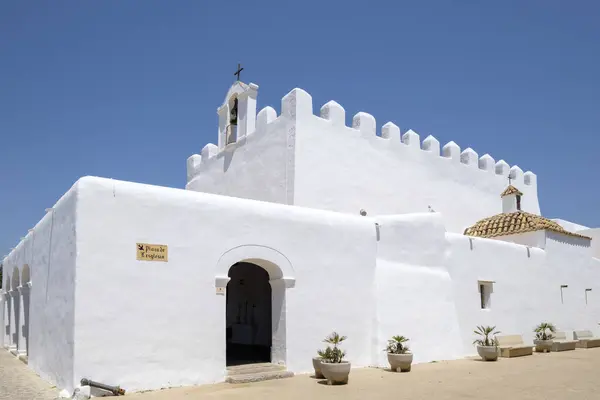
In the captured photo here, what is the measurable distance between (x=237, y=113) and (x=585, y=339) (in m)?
14.0

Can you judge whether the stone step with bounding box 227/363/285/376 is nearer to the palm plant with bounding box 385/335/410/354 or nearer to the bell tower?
the palm plant with bounding box 385/335/410/354

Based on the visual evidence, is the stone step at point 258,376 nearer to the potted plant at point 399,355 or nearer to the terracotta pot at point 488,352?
the potted plant at point 399,355

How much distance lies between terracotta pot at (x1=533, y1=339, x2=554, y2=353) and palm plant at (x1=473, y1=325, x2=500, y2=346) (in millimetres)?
1584

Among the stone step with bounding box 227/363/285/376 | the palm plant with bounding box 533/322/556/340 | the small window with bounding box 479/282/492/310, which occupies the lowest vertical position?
the stone step with bounding box 227/363/285/376

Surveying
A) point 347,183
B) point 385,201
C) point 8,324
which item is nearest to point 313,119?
point 347,183

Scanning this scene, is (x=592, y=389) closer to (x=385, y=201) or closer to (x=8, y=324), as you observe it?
(x=385, y=201)

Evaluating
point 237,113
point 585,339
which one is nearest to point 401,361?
point 585,339

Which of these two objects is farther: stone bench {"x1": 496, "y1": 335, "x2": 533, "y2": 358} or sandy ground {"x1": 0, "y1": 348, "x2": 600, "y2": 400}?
stone bench {"x1": 496, "y1": 335, "x2": 533, "y2": 358}

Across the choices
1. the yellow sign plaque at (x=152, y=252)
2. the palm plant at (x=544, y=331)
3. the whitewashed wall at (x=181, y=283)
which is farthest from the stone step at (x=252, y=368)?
the palm plant at (x=544, y=331)

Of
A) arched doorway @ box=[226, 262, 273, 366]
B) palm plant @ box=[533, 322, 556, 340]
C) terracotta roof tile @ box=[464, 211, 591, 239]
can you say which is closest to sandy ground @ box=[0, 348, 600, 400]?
palm plant @ box=[533, 322, 556, 340]

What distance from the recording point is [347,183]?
15633 millimetres

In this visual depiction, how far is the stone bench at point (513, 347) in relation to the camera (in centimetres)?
1462

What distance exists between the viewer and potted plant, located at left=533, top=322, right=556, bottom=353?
1608 cm

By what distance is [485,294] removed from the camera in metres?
15.8
